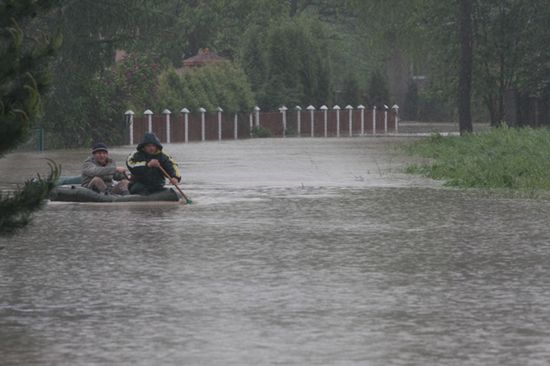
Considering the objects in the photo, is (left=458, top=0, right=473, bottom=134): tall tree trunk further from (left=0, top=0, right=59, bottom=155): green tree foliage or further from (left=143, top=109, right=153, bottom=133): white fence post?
(left=0, top=0, right=59, bottom=155): green tree foliage

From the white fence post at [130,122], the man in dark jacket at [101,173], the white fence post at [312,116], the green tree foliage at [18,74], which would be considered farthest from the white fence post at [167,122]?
the green tree foliage at [18,74]

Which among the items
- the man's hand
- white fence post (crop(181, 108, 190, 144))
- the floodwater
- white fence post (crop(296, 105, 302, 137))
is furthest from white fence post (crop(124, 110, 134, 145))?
the man's hand

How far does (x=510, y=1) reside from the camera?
218 ft

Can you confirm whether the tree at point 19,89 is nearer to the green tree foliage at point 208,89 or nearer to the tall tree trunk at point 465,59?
the tall tree trunk at point 465,59

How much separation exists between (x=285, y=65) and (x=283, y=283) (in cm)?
6957

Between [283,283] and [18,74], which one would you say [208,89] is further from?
[18,74]

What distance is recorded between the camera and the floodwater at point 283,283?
10375 mm

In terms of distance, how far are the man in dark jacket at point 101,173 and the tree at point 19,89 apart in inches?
461

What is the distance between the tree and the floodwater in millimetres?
791

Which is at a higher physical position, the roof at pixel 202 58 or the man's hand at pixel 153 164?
the roof at pixel 202 58

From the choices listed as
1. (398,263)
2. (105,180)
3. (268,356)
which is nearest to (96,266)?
(398,263)

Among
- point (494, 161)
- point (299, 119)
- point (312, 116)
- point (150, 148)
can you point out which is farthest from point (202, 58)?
point (150, 148)

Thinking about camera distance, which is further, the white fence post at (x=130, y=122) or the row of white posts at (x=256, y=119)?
the row of white posts at (x=256, y=119)

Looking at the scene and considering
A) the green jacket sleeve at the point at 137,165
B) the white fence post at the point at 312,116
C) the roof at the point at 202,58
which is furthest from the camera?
the roof at the point at 202,58
